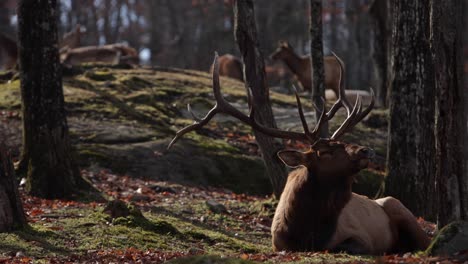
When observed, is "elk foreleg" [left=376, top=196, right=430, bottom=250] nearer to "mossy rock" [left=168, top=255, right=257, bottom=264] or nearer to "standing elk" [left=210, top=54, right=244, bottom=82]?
"mossy rock" [left=168, top=255, right=257, bottom=264]

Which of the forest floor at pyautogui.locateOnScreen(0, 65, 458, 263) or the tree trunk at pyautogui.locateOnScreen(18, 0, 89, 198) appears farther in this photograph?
the tree trunk at pyautogui.locateOnScreen(18, 0, 89, 198)

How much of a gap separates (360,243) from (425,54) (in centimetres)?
360

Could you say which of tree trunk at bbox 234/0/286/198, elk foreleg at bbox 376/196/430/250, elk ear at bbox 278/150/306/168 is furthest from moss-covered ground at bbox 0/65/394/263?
elk foreleg at bbox 376/196/430/250

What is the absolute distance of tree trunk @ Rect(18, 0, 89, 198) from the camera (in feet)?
41.0

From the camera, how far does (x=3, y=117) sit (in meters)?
17.0

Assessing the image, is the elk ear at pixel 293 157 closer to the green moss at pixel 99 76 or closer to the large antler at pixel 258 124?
the large antler at pixel 258 124

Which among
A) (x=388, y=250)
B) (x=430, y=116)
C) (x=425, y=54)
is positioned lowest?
(x=388, y=250)

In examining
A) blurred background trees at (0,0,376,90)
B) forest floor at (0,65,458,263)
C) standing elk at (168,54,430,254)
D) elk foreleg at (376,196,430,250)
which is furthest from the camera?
blurred background trees at (0,0,376,90)

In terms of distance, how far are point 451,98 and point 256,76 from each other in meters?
4.54

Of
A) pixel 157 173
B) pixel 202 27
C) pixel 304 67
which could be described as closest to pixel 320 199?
pixel 157 173

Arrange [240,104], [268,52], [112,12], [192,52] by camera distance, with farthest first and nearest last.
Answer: [112,12], [192,52], [268,52], [240,104]

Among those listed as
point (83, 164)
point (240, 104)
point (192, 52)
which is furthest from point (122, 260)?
point (192, 52)

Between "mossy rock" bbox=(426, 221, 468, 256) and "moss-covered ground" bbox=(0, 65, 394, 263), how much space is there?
0.85 metres

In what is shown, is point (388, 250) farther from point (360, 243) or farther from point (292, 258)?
point (292, 258)
